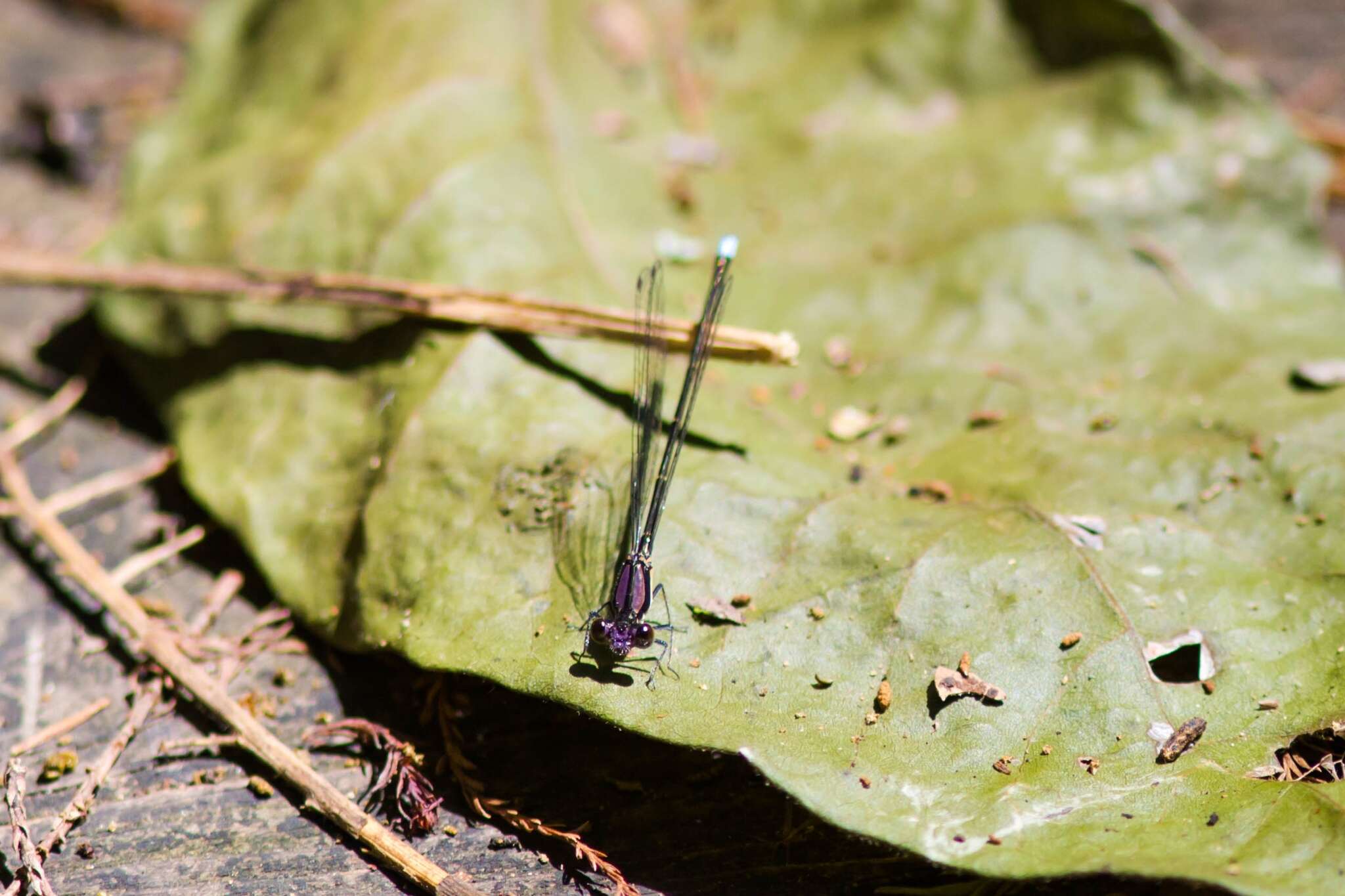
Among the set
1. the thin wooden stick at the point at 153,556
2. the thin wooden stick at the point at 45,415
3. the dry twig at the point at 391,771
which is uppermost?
the thin wooden stick at the point at 45,415

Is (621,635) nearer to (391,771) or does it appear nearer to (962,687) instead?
(391,771)

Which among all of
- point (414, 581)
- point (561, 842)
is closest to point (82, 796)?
point (414, 581)

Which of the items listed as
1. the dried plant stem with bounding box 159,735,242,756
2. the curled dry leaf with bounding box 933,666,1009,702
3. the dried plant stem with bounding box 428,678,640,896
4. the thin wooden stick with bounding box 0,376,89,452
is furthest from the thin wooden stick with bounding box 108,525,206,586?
the curled dry leaf with bounding box 933,666,1009,702

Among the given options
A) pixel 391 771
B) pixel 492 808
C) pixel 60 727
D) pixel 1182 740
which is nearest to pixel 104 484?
pixel 60 727

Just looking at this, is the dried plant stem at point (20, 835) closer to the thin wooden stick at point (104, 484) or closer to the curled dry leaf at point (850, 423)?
the thin wooden stick at point (104, 484)

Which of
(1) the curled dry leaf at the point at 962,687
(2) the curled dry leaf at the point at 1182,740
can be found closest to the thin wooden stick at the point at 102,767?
(1) the curled dry leaf at the point at 962,687

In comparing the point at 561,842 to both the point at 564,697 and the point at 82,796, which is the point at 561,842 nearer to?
the point at 564,697
